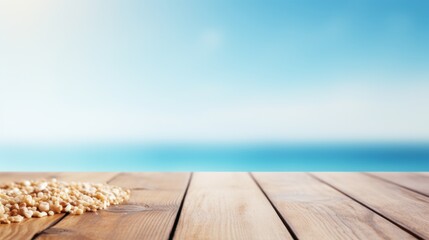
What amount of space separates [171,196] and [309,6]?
5.72 metres

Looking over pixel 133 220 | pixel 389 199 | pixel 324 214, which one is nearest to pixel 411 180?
pixel 389 199

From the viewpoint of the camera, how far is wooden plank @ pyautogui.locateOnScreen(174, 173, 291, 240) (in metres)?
1.07

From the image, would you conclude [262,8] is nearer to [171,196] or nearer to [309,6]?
[309,6]

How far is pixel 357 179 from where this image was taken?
7.32 ft

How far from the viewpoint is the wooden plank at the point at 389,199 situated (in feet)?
4.05

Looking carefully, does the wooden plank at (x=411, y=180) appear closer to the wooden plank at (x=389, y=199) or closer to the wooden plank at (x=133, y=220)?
the wooden plank at (x=389, y=199)

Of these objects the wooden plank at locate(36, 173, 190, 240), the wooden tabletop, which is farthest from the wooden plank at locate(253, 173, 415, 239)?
the wooden plank at locate(36, 173, 190, 240)

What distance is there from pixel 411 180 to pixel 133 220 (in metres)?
1.47

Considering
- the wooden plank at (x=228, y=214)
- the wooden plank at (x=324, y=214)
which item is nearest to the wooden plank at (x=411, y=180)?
the wooden plank at (x=324, y=214)

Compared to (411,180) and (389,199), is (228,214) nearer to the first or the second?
(389,199)

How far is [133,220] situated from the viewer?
123cm

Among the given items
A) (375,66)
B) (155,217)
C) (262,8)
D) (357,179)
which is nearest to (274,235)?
(155,217)

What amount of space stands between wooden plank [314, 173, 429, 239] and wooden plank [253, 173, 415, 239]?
1.7 inches

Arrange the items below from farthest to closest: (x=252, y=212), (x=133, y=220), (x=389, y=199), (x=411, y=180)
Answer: (x=411, y=180), (x=389, y=199), (x=252, y=212), (x=133, y=220)
